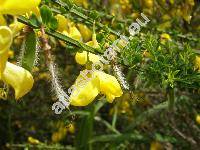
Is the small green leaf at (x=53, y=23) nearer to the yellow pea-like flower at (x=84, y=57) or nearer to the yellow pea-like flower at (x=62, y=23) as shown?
the yellow pea-like flower at (x=84, y=57)

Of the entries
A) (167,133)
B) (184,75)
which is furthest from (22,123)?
(184,75)

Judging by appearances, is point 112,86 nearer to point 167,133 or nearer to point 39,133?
point 167,133

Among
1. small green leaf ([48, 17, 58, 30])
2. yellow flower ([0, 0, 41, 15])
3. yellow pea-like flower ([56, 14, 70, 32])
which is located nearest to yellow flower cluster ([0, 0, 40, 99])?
yellow flower ([0, 0, 41, 15])

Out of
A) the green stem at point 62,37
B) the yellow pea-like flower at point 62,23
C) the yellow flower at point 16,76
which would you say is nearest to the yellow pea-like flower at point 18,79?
the yellow flower at point 16,76

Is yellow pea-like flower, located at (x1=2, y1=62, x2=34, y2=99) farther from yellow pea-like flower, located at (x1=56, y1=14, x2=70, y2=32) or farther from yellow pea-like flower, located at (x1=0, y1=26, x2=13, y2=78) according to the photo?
yellow pea-like flower, located at (x1=56, y1=14, x2=70, y2=32)

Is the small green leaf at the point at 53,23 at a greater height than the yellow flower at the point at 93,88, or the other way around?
the small green leaf at the point at 53,23

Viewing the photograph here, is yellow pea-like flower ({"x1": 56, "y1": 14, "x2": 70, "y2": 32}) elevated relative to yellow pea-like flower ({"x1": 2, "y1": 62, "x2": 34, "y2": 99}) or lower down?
elevated

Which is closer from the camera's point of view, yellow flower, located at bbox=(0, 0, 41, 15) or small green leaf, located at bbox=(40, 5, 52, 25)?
yellow flower, located at bbox=(0, 0, 41, 15)
